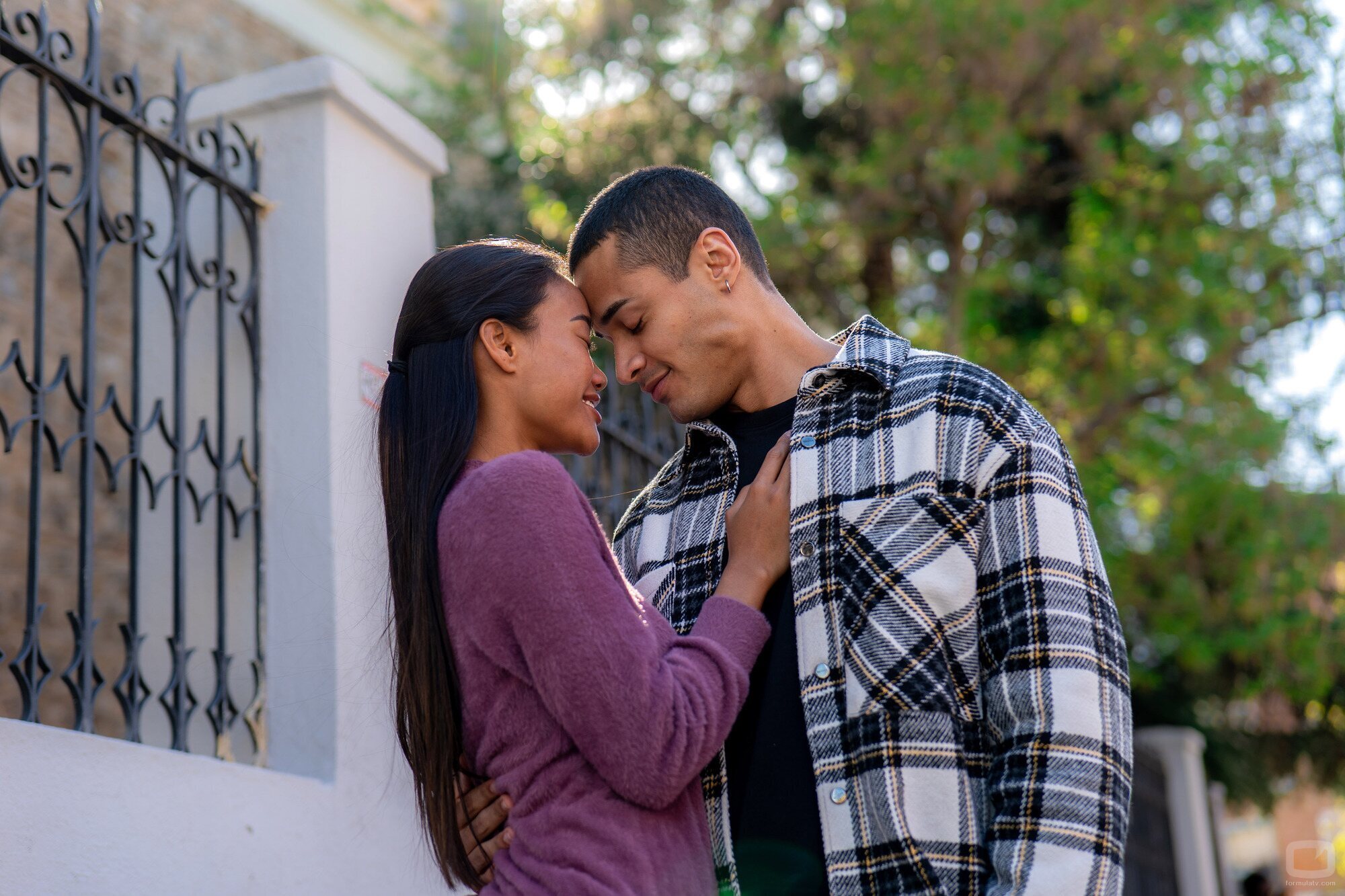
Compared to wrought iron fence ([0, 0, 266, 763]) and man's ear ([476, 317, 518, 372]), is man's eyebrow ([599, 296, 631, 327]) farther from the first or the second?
wrought iron fence ([0, 0, 266, 763])

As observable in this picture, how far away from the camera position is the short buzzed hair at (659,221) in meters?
2.75

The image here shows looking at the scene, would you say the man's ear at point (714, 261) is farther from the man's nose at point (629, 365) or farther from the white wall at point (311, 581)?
the white wall at point (311, 581)

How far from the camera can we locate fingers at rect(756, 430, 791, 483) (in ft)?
8.00

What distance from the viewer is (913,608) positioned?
2.16 metres

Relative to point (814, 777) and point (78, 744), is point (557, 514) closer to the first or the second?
point (814, 777)

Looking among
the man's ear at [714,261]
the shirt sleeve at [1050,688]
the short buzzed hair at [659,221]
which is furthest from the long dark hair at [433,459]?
the shirt sleeve at [1050,688]

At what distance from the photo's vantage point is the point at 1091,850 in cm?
196

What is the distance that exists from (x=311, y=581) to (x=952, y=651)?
2104 mm

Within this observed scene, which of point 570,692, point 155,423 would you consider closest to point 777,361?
point 570,692

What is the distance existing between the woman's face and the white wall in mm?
581

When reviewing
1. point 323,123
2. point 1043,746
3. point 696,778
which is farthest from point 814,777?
point 323,123

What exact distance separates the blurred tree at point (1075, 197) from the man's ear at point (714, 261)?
715 centimetres

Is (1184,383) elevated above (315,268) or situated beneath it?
elevated above

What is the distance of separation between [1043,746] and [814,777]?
1.29 feet
